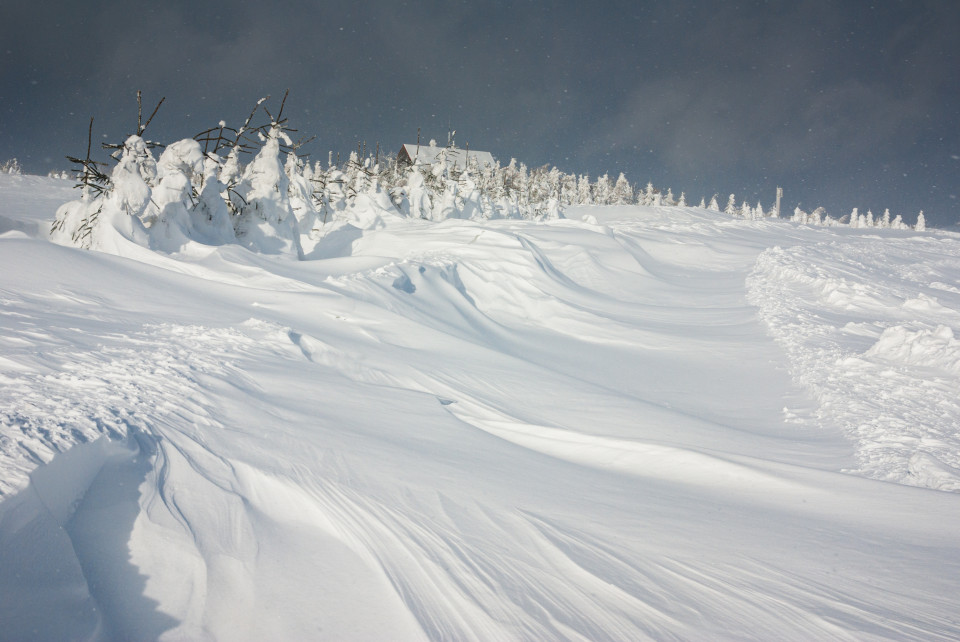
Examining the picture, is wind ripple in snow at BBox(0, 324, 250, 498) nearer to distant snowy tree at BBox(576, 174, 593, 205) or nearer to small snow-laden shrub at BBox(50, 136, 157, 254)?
small snow-laden shrub at BBox(50, 136, 157, 254)

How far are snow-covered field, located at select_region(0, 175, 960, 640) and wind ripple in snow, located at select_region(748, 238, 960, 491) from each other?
0.12 feet

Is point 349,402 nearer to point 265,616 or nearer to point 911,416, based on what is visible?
point 265,616

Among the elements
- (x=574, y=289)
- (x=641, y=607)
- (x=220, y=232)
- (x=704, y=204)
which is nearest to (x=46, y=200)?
(x=220, y=232)

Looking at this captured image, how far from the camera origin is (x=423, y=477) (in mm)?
2557

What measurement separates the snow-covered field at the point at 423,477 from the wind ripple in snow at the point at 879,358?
0.12ft

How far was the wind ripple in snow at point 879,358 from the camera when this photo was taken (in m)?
3.70

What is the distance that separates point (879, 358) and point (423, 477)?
5768 mm

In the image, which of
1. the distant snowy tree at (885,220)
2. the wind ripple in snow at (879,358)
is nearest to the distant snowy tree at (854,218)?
the distant snowy tree at (885,220)

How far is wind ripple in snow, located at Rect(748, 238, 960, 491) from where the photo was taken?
3.70m

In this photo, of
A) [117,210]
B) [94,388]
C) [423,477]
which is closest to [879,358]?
[423,477]

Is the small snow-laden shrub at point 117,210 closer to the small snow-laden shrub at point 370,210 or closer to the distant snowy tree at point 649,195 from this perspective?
the small snow-laden shrub at point 370,210

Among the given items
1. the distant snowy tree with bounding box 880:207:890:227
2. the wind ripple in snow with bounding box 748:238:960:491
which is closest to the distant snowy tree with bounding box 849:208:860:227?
the distant snowy tree with bounding box 880:207:890:227

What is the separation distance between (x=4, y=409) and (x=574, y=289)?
8.70m

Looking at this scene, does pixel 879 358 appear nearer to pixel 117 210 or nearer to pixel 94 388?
pixel 94 388
